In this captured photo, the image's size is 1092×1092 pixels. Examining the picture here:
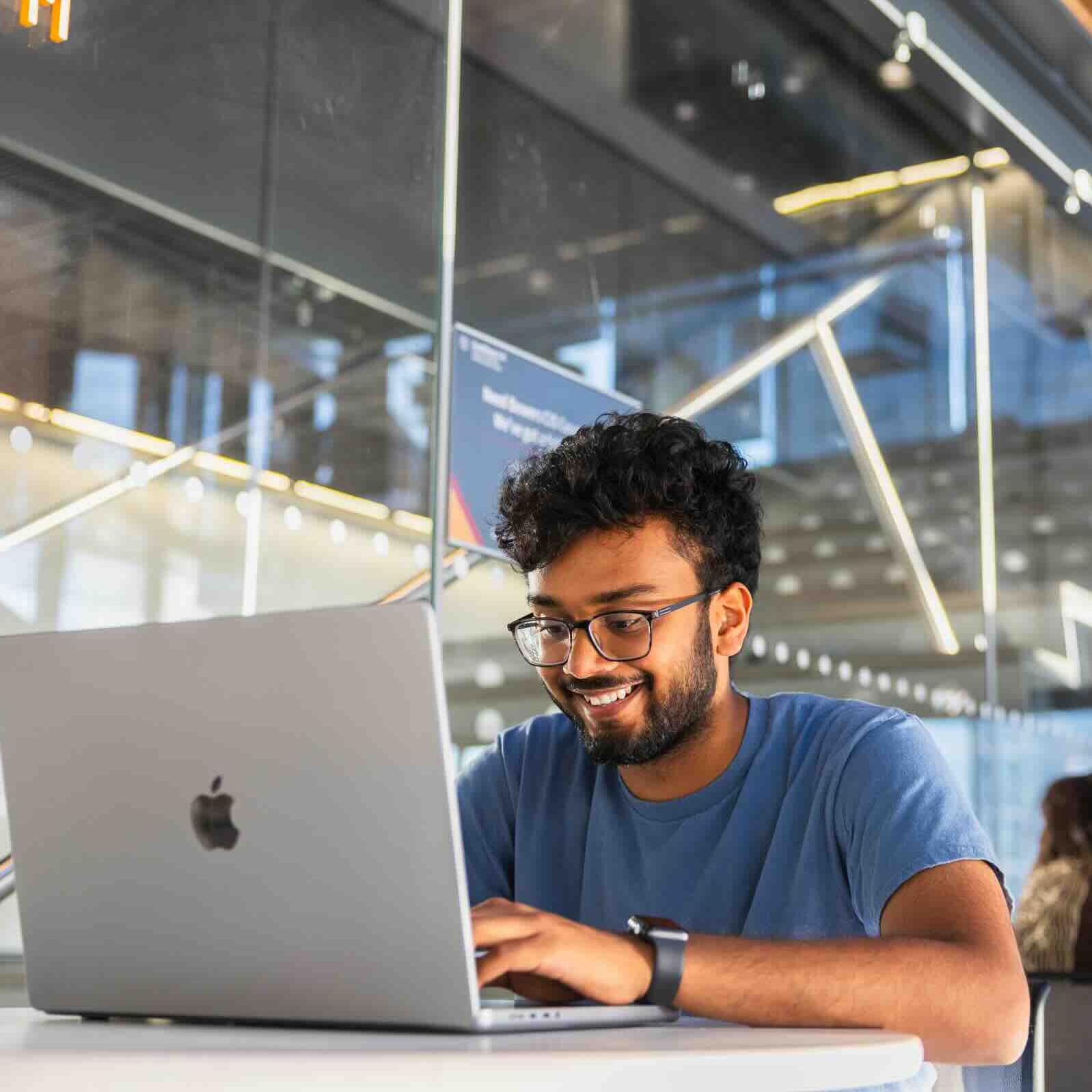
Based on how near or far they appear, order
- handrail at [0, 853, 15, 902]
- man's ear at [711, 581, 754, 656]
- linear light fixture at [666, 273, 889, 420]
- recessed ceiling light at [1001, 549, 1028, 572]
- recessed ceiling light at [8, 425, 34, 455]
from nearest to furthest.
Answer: man's ear at [711, 581, 754, 656] → handrail at [0, 853, 15, 902] → recessed ceiling light at [8, 425, 34, 455] → linear light fixture at [666, 273, 889, 420] → recessed ceiling light at [1001, 549, 1028, 572]

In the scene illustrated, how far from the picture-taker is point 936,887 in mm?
1304

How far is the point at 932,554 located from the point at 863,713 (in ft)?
14.5

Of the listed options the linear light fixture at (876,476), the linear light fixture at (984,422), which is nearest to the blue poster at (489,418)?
the linear light fixture at (876,476)

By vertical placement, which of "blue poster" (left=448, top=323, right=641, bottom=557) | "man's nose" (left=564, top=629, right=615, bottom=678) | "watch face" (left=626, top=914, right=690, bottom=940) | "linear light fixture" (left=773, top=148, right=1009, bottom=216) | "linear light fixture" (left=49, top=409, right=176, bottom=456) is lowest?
"watch face" (left=626, top=914, right=690, bottom=940)

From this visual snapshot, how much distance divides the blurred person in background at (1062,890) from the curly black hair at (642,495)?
1.97m

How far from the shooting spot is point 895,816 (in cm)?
136

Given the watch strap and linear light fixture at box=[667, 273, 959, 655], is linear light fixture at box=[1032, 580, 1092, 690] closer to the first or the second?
linear light fixture at box=[667, 273, 959, 655]

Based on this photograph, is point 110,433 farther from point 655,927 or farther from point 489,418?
point 655,927

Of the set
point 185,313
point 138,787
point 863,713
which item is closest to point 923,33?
point 185,313

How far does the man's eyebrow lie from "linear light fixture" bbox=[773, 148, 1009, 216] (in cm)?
398

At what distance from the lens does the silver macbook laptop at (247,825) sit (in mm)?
971

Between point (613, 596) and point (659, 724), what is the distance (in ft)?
0.47

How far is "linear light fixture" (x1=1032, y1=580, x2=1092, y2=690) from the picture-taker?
618 centimetres

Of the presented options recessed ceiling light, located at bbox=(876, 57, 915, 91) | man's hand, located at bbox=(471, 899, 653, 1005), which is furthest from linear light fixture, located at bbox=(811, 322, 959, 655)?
man's hand, located at bbox=(471, 899, 653, 1005)
